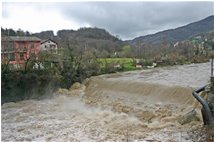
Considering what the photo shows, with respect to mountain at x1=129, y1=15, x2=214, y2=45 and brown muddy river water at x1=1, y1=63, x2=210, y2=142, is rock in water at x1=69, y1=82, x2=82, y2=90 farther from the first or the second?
mountain at x1=129, y1=15, x2=214, y2=45

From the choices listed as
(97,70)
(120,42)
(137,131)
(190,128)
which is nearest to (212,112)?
(190,128)

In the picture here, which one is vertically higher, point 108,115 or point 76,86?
point 76,86

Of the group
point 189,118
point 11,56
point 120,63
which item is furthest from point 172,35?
point 189,118

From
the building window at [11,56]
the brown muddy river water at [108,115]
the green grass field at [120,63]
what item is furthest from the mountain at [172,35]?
the brown muddy river water at [108,115]

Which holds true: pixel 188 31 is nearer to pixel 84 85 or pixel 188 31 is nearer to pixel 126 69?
pixel 126 69

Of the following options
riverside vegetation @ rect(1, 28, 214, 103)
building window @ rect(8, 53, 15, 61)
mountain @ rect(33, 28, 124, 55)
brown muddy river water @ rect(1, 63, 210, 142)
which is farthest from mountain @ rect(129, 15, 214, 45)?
brown muddy river water @ rect(1, 63, 210, 142)

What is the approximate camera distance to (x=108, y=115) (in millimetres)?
6270

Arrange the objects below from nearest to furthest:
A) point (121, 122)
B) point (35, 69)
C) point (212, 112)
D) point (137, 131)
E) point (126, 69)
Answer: point (212, 112) → point (137, 131) → point (121, 122) → point (35, 69) → point (126, 69)

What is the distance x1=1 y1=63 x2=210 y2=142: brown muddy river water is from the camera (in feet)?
15.7

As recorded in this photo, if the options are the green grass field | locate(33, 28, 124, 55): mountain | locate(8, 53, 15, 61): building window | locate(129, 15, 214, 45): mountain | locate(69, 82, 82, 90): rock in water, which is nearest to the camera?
locate(8, 53, 15, 61): building window

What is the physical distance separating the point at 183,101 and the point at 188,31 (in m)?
17.6

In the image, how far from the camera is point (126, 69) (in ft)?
46.1

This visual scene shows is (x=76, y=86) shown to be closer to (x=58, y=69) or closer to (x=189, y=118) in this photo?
(x=58, y=69)

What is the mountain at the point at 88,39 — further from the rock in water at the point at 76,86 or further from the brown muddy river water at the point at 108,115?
the brown muddy river water at the point at 108,115
